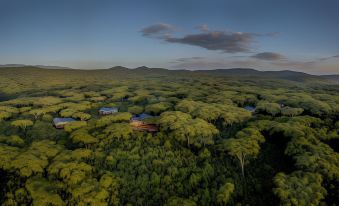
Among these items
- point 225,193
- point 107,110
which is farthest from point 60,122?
point 225,193

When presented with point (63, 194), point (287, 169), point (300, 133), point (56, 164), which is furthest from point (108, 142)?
point (300, 133)

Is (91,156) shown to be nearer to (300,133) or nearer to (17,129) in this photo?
(17,129)

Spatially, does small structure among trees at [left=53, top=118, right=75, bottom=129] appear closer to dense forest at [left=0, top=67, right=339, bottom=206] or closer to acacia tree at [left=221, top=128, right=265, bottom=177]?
dense forest at [left=0, top=67, right=339, bottom=206]

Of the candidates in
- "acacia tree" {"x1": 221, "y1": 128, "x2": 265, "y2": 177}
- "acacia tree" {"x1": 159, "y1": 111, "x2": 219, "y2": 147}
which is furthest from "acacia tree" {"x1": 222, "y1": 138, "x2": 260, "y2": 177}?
"acacia tree" {"x1": 159, "y1": 111, "x2": 219, "y2": 147}

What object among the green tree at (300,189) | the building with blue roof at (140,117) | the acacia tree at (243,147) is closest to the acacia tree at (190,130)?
the acacia tree at (243,147)

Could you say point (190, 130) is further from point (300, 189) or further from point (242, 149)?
point (300, 189)

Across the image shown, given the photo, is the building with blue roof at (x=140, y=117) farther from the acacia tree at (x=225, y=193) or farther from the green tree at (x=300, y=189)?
the green tree at (x=300, y=189)

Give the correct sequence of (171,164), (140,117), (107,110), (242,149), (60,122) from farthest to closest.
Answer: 1. (107,110)
2. (140,117)
3. (60,122)
4. (171,164)
5. (242,149)

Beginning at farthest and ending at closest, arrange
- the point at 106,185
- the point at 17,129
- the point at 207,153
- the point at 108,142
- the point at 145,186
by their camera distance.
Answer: the point at 17,129 < the point at 108,142 < the point at 207,153 < the point at 145,186 < the point at 106,185

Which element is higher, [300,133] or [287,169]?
[300,133]

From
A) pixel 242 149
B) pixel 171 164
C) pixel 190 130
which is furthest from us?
pixel 190 130

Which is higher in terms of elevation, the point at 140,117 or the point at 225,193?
the point at 140,117
